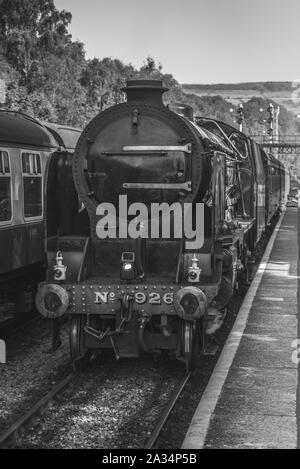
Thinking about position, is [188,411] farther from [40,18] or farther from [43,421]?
[40,18]

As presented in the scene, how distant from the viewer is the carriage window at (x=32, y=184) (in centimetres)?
1023

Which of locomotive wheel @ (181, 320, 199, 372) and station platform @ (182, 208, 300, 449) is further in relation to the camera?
locomotive wheel @ (181, 320, 199, 372)

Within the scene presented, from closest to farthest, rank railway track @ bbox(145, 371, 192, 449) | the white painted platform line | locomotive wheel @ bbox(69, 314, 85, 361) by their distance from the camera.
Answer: railway track @ bbox(145, 371, 192, 449) → the white painted platform line → locomotive wheel @ bbox(69, 314, 85, 361)

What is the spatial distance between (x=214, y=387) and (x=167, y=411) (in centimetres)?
102

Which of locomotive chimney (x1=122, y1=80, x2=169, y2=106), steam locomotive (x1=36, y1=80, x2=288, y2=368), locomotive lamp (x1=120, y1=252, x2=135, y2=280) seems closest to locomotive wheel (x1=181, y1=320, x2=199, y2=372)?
steam locomotive (x1=36, y1=80, x2=288, y2=368)

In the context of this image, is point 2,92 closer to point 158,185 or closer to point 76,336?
point 158,185

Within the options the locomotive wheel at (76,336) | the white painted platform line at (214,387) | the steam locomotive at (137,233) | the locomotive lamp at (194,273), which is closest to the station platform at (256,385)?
the white painted platform line at (214,387)

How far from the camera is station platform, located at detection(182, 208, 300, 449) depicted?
6.00 m

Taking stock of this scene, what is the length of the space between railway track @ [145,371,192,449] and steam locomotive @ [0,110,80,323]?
3.26 m

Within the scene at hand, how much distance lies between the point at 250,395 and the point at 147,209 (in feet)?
8.29

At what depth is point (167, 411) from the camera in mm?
6480

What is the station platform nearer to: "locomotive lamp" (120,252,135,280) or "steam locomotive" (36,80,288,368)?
"steam locomotive" (36,80,288,368)

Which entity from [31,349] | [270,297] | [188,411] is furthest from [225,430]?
[270,297]
